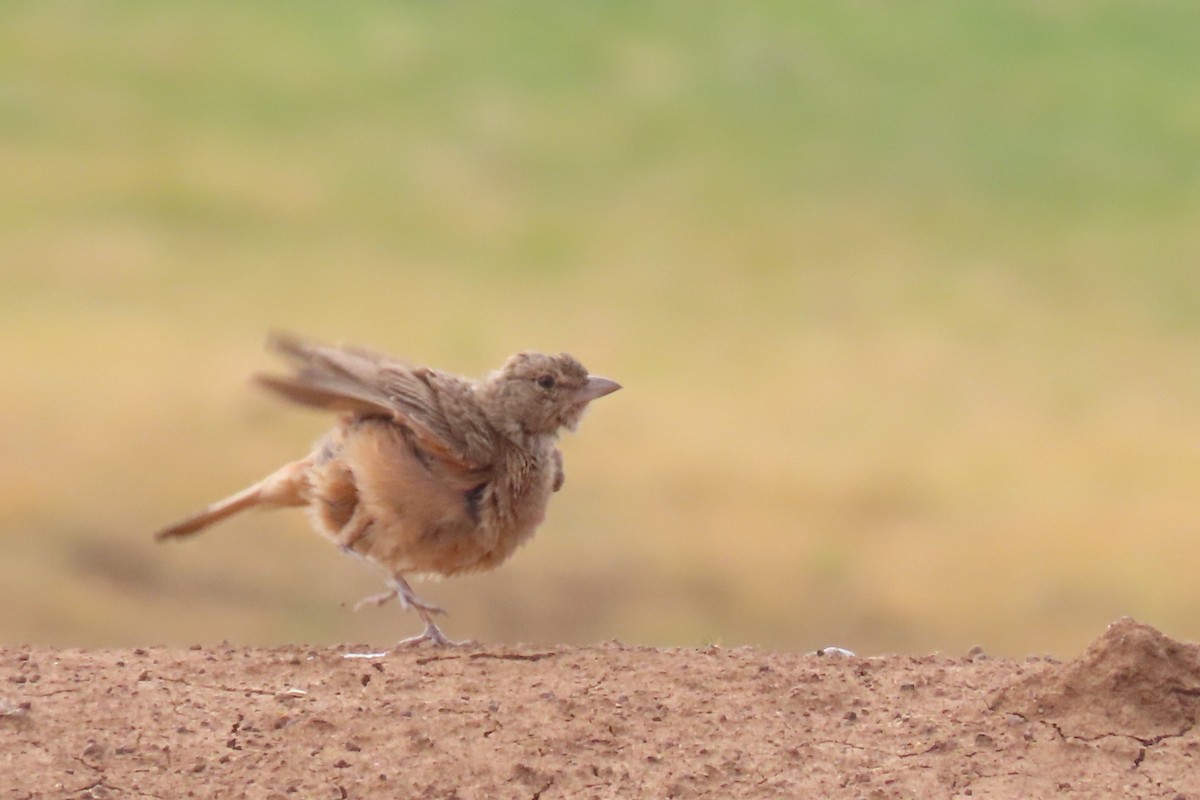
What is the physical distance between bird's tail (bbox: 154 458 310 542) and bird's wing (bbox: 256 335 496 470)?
39 cm

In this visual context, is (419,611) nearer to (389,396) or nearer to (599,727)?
(389,396)

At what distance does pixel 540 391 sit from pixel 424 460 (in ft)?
2.03

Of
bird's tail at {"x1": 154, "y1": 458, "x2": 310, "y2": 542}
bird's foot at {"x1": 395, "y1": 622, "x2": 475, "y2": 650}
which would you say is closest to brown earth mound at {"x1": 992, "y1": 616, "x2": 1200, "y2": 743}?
bird's foot at {"x1": 395, "y1": 622, "x2": 475, "y2": 650}

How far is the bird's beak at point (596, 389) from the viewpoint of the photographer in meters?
7.33

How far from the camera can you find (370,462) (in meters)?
6.91

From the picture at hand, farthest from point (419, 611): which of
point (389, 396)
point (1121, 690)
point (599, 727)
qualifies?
point (1121, 690)

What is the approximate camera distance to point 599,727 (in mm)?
5305

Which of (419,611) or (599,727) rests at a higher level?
(419,611)

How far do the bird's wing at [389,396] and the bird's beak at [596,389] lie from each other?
0.44 metres

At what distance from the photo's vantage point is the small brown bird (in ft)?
22.5

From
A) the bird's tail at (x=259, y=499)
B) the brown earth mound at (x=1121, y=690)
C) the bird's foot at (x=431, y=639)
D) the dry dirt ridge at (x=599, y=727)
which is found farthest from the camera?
the bird's tail at (x=259, y=499)

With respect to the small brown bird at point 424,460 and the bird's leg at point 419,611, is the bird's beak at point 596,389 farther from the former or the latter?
the bird's leg at point 419,611

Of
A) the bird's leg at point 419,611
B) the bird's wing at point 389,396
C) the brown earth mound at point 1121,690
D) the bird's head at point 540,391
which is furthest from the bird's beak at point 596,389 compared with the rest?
the brown earth mound at point 1121,690

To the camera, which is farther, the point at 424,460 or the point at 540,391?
the point at 540,391
